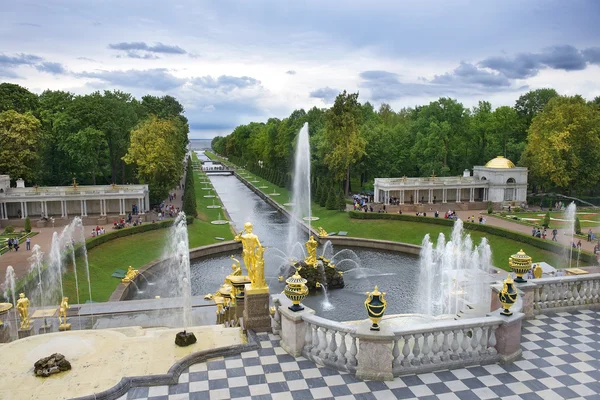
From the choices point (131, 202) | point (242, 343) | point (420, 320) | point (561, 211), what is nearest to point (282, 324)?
point (242, 343)

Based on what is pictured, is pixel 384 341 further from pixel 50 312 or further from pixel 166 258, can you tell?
pixel 166 258

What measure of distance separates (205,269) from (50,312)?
50.6 ft

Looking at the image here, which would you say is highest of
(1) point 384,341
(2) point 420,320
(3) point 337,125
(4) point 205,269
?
(3) point 337,125

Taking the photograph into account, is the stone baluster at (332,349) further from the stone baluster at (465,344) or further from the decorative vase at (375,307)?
the stone baluster at (465,344)

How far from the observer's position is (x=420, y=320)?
15.6 m

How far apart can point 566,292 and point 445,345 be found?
6589mm

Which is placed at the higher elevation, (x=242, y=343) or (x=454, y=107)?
(x=454, y=107)

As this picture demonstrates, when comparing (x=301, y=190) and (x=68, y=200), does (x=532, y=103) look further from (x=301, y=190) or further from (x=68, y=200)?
(x=68, y=200)

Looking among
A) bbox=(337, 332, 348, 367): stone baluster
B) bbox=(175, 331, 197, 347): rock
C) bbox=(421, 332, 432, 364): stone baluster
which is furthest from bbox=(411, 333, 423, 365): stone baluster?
bbox=(175, 331, 197, 347): rock

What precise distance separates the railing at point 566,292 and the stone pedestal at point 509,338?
12.2 ft

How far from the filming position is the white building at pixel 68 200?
53.4 metres

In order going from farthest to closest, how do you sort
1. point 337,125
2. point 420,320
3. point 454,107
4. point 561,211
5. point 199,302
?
1. point 454,107
2. point 337,125
3. point 561,211
4. point 199,302
5. point 420,320

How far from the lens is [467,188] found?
224 feet

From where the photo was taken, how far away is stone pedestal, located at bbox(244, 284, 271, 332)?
14367 mm
